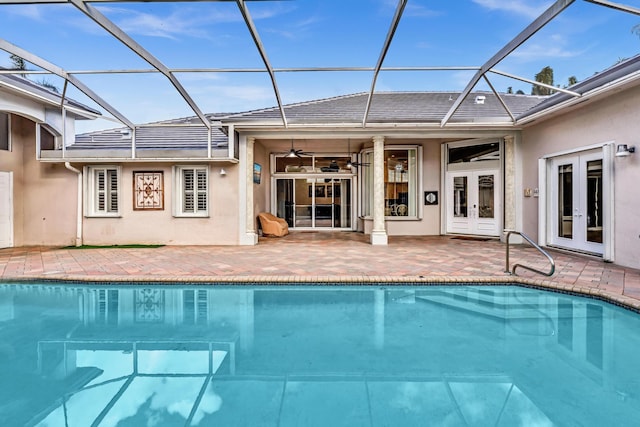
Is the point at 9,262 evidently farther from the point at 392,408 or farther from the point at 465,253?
the point at 465,253

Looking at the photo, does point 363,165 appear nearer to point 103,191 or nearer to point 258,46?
point 258,46

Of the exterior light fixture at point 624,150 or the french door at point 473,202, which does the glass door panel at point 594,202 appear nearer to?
the exterior light fixture at point 624,150

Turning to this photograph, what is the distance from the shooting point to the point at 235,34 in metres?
6.22

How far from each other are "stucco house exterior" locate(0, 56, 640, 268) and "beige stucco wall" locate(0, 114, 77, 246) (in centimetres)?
3

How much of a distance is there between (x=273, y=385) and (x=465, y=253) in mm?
6188

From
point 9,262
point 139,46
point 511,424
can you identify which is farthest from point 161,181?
point 511,424

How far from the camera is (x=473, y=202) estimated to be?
35.3 feet

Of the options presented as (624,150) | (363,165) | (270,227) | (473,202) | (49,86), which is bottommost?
(270,227)

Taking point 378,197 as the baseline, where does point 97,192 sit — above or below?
above

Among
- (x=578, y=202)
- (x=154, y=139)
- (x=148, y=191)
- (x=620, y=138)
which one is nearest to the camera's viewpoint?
(x=620, y=138)

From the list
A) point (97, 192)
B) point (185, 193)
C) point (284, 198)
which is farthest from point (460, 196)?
point (97, 192)

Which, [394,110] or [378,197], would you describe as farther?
[394,110]

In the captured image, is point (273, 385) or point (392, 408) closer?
point (392, 408)

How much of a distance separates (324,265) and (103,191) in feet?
23.3
